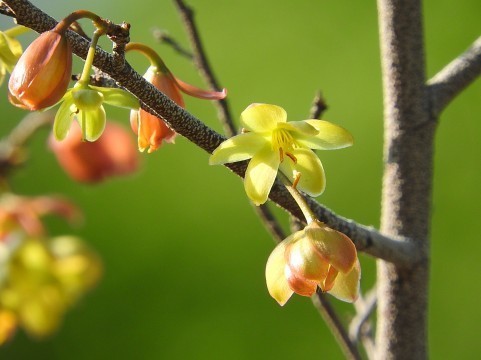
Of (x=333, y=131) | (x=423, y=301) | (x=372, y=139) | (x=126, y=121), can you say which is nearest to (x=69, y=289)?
(x=423, y=301)

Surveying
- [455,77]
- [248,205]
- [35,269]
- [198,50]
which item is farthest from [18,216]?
[248,205]

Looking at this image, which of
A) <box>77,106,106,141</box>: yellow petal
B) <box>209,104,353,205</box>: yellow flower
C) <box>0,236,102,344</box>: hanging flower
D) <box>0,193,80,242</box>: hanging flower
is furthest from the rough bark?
<box>0,193,80,242</box>: hanging flower

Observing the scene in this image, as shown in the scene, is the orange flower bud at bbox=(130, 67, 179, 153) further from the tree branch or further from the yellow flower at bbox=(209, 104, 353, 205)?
the tree branch

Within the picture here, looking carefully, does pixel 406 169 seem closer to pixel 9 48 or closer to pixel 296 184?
pixel 296 184

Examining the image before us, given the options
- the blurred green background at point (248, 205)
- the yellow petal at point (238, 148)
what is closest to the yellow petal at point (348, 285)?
the yellow petal at point (238, 148)

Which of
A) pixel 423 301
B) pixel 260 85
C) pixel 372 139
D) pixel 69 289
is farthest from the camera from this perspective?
pixel 260 85

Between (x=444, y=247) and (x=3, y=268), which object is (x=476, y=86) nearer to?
(x=444, y=247)
